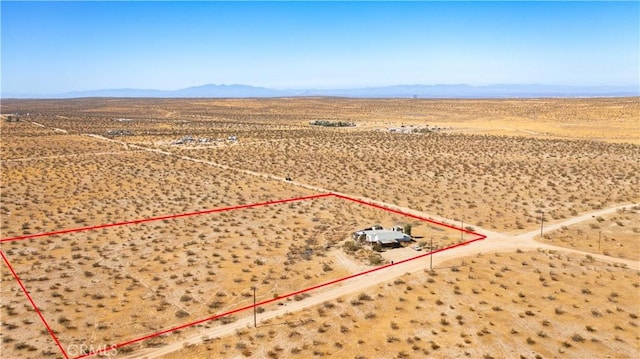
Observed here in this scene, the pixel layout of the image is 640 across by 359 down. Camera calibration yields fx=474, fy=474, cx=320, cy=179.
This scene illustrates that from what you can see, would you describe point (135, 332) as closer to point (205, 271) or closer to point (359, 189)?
point (205, 271)

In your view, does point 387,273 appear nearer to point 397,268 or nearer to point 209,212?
point 397,268

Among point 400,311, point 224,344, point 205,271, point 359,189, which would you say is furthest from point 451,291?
point 359,189

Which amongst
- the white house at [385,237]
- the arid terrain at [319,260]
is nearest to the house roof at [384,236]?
the white house at [385,237]

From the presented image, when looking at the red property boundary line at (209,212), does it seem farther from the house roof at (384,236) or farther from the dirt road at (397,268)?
the house roof at (384,236)

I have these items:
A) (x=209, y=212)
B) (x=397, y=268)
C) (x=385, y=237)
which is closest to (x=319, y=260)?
(x=397, y=268)

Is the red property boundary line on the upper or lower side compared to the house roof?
lower

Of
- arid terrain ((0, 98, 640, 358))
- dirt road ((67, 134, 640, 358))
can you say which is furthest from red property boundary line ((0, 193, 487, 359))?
dirt road ((67, 134, 640, 358))

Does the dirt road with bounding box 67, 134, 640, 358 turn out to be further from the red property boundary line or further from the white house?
the white house

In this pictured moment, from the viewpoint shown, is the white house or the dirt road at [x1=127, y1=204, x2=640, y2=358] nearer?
the dirt road at [x1=127, y1=204, x2=640, y2=358]
